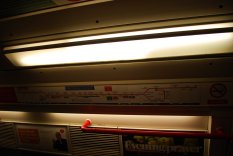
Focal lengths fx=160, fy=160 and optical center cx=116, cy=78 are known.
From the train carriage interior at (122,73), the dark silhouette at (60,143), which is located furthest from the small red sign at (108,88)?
the dark silhouette at (60,143)

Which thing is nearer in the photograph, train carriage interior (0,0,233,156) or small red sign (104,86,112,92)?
train carriage interior (0,0,233,156)

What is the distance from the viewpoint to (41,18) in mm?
1344

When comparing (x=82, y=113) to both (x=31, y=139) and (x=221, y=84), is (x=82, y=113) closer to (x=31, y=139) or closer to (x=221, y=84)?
(x=31, y=139)

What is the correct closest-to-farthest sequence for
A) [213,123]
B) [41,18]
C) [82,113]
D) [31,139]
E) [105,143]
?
[41,18] → [213,123] → [82,113] → [105,143] → [31,139]

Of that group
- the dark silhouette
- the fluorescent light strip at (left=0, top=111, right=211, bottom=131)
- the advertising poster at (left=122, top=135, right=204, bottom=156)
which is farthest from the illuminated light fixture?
the dark silhouette

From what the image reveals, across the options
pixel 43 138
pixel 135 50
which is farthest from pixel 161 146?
pixel 43 138

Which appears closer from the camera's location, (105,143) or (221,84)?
(221,84)

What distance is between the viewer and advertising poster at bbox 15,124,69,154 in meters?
2.23

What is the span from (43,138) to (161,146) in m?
1.67

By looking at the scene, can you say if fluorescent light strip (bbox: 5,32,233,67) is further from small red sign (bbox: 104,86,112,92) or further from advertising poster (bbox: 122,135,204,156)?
advertising poster (bbox: 122,135,204,156)

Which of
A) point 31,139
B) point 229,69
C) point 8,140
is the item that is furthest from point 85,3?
point 8,140

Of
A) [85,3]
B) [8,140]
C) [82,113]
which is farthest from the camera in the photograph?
[8,140]

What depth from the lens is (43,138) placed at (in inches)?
92.7

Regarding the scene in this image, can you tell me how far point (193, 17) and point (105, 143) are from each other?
5.65 ft
